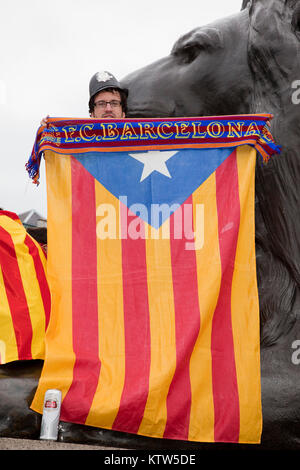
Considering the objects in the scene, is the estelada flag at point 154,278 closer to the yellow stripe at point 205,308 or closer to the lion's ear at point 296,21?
the yellow stripe at point 205,308

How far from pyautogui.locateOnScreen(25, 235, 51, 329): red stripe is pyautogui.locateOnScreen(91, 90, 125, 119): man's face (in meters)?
0.93

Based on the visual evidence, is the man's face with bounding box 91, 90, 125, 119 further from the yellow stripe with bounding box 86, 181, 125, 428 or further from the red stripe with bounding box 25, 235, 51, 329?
the red stripe with bounding box 25, 235, 51, 329

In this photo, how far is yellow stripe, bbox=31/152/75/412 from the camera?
98.8 inches

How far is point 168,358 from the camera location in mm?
2494

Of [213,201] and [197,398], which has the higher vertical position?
[213,201]

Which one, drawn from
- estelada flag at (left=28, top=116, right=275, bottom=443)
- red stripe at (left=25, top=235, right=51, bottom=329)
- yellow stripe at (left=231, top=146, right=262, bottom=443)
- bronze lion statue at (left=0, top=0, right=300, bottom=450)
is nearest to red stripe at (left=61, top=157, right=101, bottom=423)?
estelada flag at (left=28, top=116, right=275, bottom=443)

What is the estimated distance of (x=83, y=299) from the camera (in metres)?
2.61

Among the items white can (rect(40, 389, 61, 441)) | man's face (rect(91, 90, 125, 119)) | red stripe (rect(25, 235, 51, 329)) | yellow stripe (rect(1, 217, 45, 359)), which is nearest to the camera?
A: white can (rect(40, 389, 61, 441))

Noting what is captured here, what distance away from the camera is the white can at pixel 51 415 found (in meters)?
2.35

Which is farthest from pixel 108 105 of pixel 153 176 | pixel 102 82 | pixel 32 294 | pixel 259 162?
pixel 32 294

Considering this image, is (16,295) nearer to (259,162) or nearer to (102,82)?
(102,82)
